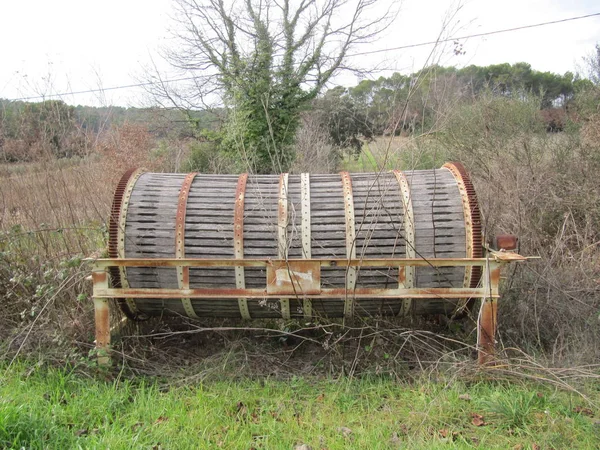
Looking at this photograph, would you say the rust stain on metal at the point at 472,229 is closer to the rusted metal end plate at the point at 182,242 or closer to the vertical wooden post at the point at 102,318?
the rusted metal end plate at the point at 182,242

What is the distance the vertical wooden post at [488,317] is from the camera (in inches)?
147

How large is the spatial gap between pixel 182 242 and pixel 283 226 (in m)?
0.90

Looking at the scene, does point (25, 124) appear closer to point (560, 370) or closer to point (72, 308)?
point (72, 308)

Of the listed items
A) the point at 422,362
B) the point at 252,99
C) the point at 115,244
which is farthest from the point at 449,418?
the point at 252,99

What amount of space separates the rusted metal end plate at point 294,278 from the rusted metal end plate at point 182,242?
28.8 inches

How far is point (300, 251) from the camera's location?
13.0 feet

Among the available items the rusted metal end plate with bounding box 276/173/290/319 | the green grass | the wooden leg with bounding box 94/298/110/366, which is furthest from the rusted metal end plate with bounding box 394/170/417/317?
the wooden leg with bounding box 94/298/110/366

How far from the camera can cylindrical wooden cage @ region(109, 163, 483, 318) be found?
3.93 meters

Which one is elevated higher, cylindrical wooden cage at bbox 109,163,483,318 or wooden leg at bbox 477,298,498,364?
cylindrical wooden cage at bbox 109,163,483,318

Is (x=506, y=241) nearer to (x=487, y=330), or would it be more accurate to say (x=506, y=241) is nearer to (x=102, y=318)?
(x=487, y=330)

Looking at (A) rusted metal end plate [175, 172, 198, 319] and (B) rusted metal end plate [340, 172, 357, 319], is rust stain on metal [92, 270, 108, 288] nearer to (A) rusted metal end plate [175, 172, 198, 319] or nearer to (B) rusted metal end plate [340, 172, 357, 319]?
(A) rusted metal end plate [175, 172, 198, 319]

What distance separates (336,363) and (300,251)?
1.19 m

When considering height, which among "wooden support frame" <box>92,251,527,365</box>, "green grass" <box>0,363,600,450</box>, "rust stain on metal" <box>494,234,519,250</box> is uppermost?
"rust stain on metal" <box>494,234,519,250</box>

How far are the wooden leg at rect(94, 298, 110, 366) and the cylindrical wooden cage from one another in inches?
9.4
